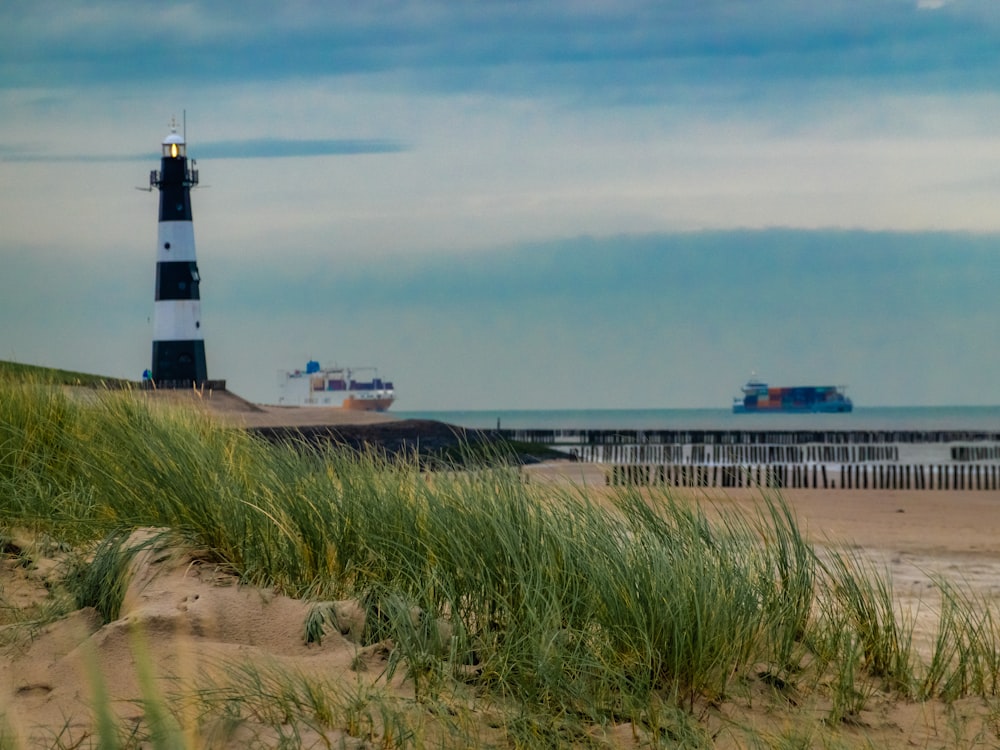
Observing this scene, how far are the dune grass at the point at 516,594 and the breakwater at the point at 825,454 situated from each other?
54.1 feet

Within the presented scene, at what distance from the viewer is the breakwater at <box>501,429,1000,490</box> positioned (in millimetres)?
22000

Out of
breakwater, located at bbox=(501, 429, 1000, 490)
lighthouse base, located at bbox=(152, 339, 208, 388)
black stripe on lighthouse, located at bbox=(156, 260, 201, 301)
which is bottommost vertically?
breakwater, located at bbox=(501, 429, 1000, 490)

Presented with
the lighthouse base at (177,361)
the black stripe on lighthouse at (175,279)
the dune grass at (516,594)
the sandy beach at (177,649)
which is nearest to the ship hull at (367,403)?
the lighthouse base at (177,361)

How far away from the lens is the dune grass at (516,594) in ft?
9.89

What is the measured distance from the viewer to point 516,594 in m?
3.54

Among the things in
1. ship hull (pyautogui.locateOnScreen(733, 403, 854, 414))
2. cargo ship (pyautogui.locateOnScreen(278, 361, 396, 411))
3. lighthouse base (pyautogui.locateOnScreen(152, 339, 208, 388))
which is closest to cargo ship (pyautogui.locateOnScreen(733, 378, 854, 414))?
ship hull (pyautogui.locateOnScreen(733, 403, 854, 414))

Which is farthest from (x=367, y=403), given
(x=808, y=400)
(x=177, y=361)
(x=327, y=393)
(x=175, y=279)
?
(x=175, y=279)

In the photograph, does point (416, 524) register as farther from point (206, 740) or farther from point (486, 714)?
point (206, 740)

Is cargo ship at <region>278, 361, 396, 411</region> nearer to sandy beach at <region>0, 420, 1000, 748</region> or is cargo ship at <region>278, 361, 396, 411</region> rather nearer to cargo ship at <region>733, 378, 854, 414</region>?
cargo ship at <region>733, 378, 854, 414</region>

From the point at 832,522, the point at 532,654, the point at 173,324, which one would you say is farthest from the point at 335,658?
the point at 173,324

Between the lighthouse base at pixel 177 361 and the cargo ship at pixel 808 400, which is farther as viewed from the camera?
the cargo ship at pixel 808 400

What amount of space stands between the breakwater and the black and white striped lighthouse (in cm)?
1080

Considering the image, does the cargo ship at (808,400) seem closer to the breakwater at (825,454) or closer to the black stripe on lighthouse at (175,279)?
the breakwater at (825,454)

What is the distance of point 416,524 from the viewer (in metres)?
3.95
